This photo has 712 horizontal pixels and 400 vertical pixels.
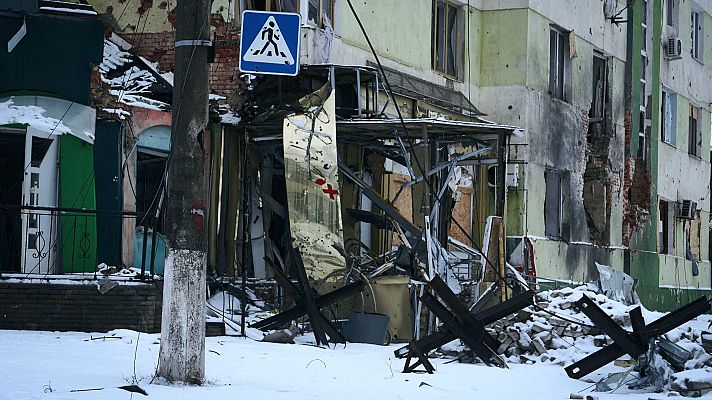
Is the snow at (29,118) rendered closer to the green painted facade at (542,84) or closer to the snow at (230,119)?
the snow at (230,119)

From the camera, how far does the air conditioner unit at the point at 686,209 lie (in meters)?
33.2

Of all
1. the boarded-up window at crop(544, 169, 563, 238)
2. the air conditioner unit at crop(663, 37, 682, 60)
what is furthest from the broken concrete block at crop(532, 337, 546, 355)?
the air conditioner unit at crop(663, 37, 682, 60)

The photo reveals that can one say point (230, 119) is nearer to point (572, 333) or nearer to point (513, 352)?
point (513, 352)

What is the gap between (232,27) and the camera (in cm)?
1736

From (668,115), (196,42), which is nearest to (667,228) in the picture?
(668,115)

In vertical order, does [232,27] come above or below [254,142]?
above

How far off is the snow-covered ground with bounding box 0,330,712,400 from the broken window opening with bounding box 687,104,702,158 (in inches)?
868

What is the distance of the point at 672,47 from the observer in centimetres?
3216

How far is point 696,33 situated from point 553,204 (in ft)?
40.4

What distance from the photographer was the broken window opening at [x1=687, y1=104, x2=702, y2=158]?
3522cm

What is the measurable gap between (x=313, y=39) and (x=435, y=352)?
5.82 metres

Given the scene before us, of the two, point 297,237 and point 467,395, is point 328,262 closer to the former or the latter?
point 297,237

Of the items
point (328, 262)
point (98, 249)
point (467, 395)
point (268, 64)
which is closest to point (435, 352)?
point (328, 262)

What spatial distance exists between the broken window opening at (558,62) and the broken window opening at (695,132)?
33.1 feet
